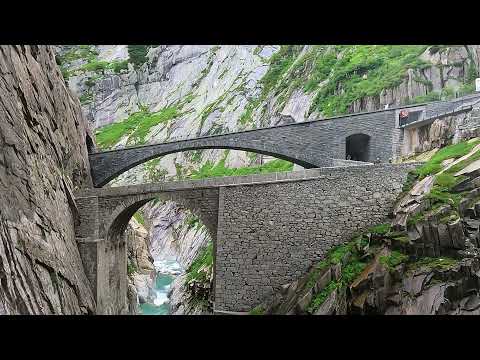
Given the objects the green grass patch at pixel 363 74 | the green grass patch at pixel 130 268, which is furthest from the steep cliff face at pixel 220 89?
the green grass patch at pixel 130 268

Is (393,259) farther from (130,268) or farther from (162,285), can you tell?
(162,285)

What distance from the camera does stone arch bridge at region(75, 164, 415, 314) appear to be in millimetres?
13352

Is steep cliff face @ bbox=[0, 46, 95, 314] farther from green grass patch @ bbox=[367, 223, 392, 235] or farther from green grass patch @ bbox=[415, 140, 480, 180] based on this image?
green grass patch @ bbox=[415, 140, 480, 180]

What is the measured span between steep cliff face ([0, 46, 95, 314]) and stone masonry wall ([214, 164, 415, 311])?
552 centimetres

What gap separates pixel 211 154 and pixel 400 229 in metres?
32.2

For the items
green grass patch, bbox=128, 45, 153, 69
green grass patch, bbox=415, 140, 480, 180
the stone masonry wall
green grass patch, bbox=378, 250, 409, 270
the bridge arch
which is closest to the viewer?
green grass patch, bbox=378, 250, 409, 270

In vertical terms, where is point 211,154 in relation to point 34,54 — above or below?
below

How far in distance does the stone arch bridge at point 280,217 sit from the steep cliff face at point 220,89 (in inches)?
219

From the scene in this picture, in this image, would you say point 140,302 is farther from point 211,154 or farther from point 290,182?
point 211,154

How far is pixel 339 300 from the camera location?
36.8 ft

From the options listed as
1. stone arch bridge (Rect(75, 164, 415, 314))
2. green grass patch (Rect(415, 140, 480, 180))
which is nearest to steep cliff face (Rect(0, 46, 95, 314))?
stone arch bridge (Rect(75, 164, 415, 314))

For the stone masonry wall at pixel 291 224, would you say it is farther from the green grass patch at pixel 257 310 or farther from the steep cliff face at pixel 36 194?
the steep cliff face at pixel 36 194

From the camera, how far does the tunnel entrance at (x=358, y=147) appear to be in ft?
61.3
